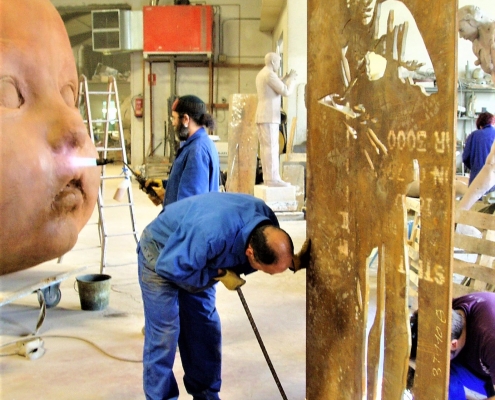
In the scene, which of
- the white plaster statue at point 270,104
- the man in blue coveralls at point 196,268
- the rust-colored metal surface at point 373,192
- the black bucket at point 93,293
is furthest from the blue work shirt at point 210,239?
the white plaster statue at point 270,104

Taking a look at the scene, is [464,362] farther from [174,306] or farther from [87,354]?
[87,354]

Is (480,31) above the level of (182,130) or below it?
above

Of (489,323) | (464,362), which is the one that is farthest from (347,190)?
(464,362)

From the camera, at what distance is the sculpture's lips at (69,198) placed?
8.04 ft

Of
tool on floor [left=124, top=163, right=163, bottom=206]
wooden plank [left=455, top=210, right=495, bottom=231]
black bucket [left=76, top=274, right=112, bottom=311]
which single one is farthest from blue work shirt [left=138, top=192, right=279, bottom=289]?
black bucket [left=76, top=274, right=112, bottom=311]

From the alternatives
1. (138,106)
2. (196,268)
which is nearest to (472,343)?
(196,268)

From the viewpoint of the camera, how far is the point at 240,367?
3.05m

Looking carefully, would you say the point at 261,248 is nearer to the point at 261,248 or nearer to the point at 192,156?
the point at 261,248

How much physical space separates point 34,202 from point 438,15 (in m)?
1.80

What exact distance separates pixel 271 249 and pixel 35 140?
1.16 meters

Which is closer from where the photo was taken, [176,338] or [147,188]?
[176,338]

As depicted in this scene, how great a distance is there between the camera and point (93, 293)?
392 centimetres

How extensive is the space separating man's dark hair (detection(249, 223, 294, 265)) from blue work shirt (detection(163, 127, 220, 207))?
114 centimetres

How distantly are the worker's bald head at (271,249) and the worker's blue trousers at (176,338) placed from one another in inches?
22.6
